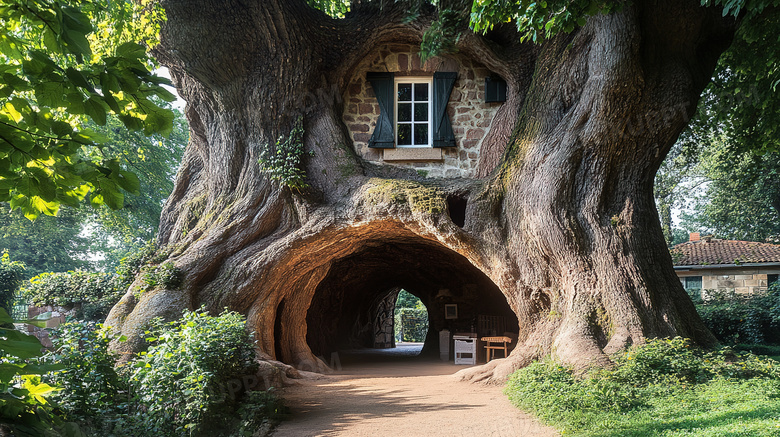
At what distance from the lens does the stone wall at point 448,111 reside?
410 inches

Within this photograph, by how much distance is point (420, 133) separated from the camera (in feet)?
35.0

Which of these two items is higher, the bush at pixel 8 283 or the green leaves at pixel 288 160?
the green leaves at pixel 288 160

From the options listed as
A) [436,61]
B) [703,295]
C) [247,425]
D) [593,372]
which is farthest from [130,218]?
[703,295]

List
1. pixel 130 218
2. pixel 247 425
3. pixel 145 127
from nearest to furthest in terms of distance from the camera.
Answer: pixel 145 127 → pixel 247 425 → pixel 130 218

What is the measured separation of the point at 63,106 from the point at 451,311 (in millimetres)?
14182

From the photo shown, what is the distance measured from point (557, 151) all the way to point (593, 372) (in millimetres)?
3335

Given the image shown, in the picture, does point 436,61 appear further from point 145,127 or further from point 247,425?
point 145,127

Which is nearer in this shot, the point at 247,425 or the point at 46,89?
the point at 46,89

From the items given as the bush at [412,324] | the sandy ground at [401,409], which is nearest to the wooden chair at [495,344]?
the sandy ground at [401,409]

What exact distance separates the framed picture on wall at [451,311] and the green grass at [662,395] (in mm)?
7760

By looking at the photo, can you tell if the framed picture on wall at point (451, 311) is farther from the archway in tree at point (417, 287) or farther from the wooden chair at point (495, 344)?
the wooden chair at point (495, 344)

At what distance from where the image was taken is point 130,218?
2164cm

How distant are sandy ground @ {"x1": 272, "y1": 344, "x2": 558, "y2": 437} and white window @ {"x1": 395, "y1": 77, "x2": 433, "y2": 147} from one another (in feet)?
14.7

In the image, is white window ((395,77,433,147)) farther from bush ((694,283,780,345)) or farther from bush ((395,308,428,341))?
bush ((395,308,428,341))
